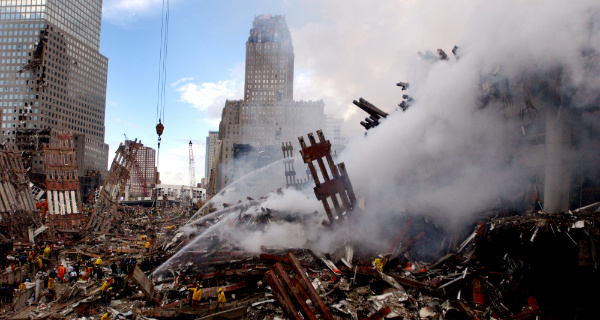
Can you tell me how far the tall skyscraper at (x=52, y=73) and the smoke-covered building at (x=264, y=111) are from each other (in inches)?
1813

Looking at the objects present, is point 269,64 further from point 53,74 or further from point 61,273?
point 61,273

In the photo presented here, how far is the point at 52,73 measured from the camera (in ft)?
355

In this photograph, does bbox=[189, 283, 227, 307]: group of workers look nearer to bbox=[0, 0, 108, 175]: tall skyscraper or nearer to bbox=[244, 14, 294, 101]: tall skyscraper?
bbox=[0, 0, 108, 175]: tall skyscraper

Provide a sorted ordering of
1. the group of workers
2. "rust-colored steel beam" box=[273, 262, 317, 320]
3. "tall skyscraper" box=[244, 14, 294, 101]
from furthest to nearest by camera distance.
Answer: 1. "tall skyscraper" box=[244, 14, 294, 101]
2. the group of workers
3. "rust-colored steel beam" box=[273, 262, 317, 320]

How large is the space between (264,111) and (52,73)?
222 feet

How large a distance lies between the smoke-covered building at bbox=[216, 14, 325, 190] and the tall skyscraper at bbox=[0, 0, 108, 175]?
151ft

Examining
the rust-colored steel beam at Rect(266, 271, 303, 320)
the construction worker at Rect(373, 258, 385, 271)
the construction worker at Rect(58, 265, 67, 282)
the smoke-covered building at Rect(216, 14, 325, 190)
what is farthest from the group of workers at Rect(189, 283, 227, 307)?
the smoke-covered building at Rect(216, 14, 325, 190)

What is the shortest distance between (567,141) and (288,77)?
131907 millimetres

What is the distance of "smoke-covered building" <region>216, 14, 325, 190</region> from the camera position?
3826 inches

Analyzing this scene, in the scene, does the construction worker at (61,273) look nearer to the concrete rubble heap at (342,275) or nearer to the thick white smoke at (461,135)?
the concrete rubble heap at (342,275)

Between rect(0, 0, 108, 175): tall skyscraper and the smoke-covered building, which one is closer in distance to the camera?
the smoke-covered building

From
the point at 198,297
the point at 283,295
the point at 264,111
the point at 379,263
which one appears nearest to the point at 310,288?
the point at 283,295

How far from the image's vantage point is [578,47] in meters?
8.78

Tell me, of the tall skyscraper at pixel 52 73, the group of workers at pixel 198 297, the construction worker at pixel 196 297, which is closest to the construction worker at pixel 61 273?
the group of workers at pixel 198 297
